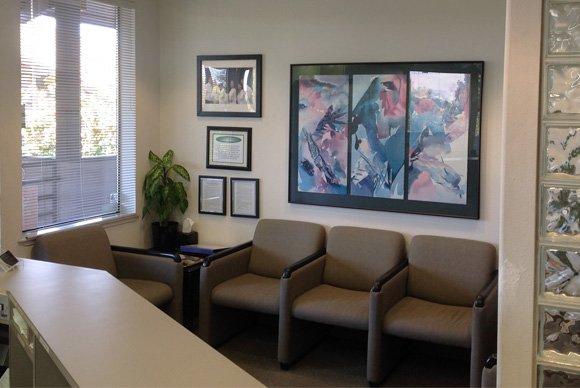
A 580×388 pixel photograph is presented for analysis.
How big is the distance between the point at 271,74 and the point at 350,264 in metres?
1.61

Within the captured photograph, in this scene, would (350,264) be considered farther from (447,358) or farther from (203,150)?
(203,150)

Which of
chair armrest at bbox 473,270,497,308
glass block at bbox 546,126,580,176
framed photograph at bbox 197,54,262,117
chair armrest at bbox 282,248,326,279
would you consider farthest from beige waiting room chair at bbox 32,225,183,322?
glass block at bbox 546,126,580,176

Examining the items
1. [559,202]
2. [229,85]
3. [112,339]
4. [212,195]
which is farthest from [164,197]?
[559,202]

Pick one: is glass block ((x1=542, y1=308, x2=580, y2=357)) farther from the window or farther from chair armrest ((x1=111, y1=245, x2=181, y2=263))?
the window

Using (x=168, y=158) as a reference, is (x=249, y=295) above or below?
below

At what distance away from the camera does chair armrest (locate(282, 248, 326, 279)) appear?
436 cm

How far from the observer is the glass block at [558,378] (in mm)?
2283

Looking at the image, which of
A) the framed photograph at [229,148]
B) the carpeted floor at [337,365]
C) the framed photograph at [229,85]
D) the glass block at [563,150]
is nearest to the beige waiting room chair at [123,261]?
the carpeted floor at [337,365]

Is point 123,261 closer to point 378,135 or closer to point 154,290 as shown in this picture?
point 154,290

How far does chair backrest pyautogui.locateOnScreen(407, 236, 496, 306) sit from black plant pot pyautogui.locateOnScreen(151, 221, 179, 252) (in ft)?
6.71

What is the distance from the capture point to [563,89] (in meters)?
2.25

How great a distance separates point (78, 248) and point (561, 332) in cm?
338

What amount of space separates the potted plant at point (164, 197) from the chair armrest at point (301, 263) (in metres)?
1.33

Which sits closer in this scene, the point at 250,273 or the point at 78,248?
the point at 78,248
